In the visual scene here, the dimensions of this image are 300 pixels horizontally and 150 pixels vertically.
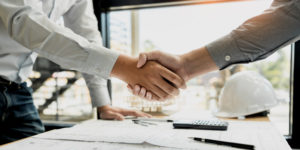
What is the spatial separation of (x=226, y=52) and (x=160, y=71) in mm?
262

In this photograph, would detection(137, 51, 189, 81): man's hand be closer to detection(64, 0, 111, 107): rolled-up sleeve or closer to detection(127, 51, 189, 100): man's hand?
detection(127, 51, 189, 100): man's hand

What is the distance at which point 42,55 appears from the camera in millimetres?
857

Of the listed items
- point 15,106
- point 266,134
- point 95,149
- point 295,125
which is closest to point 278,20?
point 266,134

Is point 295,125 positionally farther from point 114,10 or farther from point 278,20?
point 114,10

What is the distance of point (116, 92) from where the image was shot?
1853 millimetres

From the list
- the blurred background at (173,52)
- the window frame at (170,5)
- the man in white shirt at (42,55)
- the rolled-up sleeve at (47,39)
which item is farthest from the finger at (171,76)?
the window frame at (170,5)

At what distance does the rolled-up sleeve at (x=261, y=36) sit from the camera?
816 mm

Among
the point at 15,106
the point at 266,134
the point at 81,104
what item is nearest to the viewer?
the point at 266,134

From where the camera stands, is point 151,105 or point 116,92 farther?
point 116,92

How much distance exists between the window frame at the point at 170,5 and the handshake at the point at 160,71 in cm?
71

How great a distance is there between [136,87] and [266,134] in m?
0.50

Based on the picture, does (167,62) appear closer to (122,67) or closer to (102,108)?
(122,67)

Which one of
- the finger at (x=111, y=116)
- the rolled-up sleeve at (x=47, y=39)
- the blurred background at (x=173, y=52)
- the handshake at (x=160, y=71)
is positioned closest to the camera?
the rolled-up sleeve at (x=47, y=39)

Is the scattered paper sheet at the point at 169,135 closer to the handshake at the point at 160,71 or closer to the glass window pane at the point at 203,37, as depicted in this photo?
the handshake at the point at 160,71
